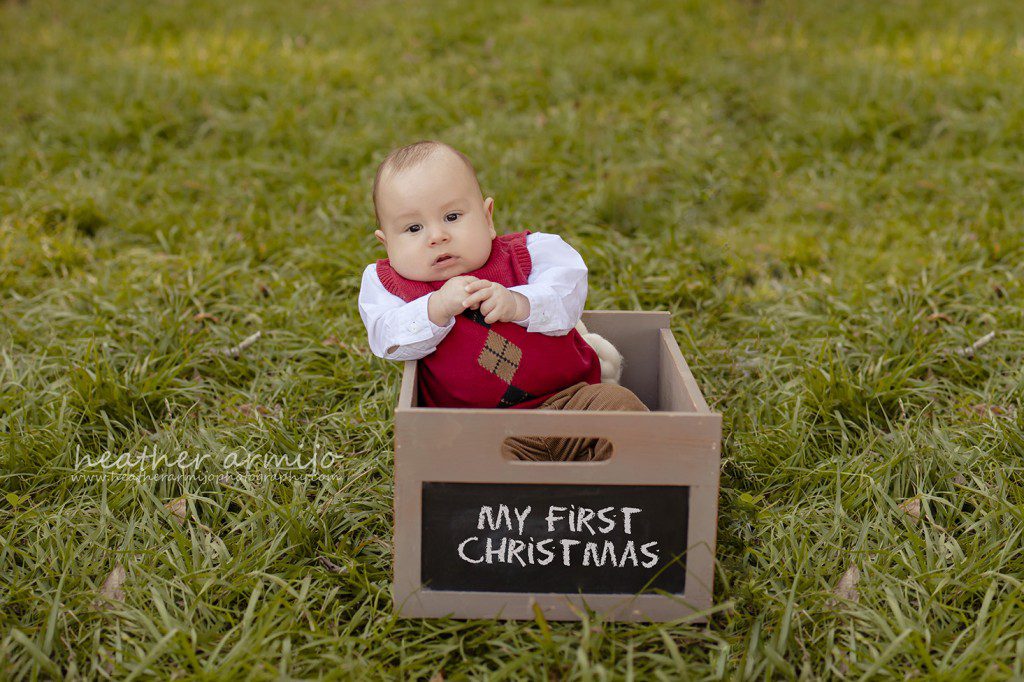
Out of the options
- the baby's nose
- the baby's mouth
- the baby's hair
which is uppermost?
the baby's hair

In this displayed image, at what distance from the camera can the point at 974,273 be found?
3.23 metres

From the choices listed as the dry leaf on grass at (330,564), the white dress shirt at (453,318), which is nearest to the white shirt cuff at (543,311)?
the white dress shirt at (453,318)

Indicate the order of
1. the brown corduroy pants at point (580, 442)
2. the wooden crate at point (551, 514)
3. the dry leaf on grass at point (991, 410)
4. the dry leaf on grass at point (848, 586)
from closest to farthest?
the wooden crate at point (551, 514), the dry leaf on grass at point (848, 586), the brown corduroy pants at point (580, 442), the dry leaf on grass at point (991, 410)

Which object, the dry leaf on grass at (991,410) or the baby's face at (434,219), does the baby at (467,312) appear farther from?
the dry leaf on grass at (991,410)

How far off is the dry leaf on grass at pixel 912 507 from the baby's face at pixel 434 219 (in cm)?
124

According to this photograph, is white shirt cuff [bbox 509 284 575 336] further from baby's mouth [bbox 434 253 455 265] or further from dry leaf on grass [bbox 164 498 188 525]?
dry leaf on grass [bbox 164 498 188 525]

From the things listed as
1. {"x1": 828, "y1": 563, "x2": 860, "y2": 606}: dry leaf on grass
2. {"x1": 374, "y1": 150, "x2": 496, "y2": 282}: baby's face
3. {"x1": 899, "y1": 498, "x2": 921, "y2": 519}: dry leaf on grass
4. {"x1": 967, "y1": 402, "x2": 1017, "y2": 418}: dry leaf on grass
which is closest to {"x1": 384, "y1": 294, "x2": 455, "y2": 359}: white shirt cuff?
{"x1": 374, "y1": 150, "x2": 496, "y2": 282}: baby's face

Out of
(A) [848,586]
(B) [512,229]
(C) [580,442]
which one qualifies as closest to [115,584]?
(C) [580,442]

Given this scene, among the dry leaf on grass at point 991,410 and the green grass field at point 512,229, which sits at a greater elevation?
the green grass field at point 512,229

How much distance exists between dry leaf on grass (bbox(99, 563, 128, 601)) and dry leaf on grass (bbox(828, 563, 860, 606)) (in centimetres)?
159

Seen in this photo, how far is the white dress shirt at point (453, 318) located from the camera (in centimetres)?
209

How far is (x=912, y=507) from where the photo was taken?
7.21ft

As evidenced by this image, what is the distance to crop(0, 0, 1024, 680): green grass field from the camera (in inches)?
73.4

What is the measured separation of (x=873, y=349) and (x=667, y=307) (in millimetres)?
736
